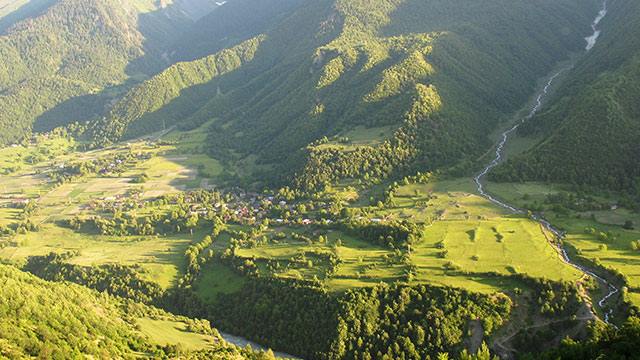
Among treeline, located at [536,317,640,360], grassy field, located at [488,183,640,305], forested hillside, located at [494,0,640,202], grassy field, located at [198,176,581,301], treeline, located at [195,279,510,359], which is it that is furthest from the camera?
forested hillside, located at [494,0,640,202]

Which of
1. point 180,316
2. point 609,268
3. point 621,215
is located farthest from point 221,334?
point 621,215

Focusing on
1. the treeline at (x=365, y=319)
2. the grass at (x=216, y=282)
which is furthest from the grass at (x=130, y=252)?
the treeline at (x=365, y=319)

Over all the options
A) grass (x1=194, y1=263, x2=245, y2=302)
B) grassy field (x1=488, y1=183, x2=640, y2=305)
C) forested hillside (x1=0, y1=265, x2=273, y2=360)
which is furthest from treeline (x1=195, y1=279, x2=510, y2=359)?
grassy field (x1=488, y1=183, x2=640, y2=305)

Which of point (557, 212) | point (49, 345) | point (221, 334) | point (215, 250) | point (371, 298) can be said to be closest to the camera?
point (49, 345)

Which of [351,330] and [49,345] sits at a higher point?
[49,345]

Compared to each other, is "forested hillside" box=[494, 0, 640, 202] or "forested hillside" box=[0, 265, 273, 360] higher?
"forested hillside" box=[494, 0, 640, 202]

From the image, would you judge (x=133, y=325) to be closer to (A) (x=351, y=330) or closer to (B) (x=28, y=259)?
(A) (x=351, y=330)

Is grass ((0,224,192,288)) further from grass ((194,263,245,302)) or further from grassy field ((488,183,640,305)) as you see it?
grassy field ((488,183,640,305))
